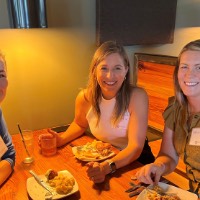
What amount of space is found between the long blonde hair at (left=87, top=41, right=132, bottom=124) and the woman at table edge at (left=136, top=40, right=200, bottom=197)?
0.92ft

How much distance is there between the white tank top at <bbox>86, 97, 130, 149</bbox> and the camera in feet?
4.91

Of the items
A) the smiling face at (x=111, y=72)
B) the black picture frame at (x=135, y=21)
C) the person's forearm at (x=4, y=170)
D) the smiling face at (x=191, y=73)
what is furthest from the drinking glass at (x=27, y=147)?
the black picture frame at (x=135, y=21)

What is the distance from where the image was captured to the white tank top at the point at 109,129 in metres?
1.50

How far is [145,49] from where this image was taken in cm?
262

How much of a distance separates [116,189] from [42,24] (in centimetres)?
115

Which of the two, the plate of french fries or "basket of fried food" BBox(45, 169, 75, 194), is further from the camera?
the plate of french fries

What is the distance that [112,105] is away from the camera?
5.00 ft

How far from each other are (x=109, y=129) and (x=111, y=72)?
14.0 inches

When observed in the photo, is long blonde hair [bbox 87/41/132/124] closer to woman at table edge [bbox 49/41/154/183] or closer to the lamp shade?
woman at table edge [bbox 49/41/154/183]

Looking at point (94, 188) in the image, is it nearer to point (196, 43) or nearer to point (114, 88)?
point (114, 88)

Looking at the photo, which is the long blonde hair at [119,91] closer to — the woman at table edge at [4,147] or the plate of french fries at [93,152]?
the plate of french fries at [93,152]

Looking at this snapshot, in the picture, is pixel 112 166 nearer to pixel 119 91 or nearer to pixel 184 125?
pixel 184 125

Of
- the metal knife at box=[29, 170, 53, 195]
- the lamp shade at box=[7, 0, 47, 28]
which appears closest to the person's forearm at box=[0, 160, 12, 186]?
the metal knife at box=[29, 170, 53, 195]

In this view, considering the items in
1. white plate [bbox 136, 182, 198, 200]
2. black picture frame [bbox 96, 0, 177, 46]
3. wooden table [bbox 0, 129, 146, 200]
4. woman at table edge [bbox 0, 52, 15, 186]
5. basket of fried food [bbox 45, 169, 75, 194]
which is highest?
black picture frame [bbox 96, 0, 177, 46]
